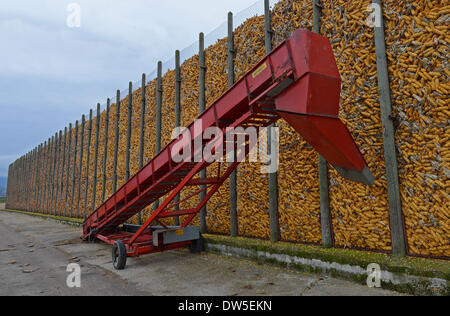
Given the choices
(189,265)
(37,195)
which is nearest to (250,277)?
(189,265)

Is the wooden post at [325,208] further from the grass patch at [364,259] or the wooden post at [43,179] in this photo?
the wooden post at [43,179]

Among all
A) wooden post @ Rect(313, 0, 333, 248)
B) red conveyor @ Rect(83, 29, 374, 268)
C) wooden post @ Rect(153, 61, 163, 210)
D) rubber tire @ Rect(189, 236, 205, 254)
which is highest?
wooden post @ Rect(153, 61, 163, 210)

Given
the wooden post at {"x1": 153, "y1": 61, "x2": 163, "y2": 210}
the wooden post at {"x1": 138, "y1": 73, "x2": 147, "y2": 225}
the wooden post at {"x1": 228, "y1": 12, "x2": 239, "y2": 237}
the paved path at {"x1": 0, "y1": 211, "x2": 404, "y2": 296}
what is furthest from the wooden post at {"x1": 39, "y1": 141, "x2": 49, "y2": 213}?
the wooden post at {"x1": 228, "y1": 12, "x2": 239, "y2": 237}

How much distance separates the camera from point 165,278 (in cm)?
595

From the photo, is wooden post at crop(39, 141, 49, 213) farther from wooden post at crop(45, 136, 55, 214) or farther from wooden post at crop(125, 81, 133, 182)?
wooden post at crop(125, 81, 133, 182)

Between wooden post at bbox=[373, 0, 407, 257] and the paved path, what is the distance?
48.2 inches

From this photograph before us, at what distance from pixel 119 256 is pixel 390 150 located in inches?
259

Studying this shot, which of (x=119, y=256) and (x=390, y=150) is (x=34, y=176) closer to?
(x=119, y=256)

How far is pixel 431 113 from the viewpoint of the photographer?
5238mm

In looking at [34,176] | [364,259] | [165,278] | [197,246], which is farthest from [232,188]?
[34,176]

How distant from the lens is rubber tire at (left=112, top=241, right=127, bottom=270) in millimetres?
6750

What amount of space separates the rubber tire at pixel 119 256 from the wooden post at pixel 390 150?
6.03 m
